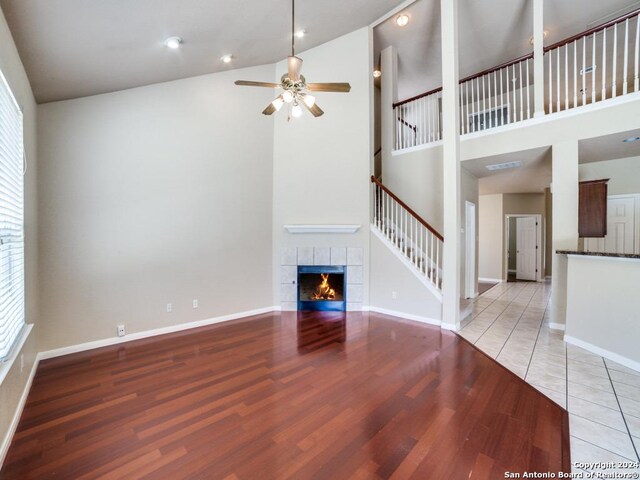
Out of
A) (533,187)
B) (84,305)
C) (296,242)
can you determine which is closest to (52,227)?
(84,305)

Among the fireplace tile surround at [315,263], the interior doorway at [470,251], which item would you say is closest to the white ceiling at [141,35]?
the fireplace tile surround at [315,263]

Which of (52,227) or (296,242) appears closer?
(52,227)

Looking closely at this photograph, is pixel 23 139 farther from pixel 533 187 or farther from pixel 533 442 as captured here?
pixel 533 187

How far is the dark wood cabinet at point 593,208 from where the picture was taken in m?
3.35

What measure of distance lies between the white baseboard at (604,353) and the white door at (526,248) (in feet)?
20.0

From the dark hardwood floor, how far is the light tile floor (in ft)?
0.45

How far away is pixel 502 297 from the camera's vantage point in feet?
19.7

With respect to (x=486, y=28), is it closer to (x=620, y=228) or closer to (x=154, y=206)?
(x=620, y=228)

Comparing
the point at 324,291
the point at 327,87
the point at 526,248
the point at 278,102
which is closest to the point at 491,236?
the point at 526,248

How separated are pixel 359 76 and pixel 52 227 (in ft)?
15.5

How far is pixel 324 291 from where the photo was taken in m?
4.95

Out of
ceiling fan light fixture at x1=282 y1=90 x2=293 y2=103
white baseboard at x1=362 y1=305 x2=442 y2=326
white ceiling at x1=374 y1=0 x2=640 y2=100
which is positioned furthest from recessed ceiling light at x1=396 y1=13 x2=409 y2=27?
white baseboard at x1=362 y1=305 x2=442 y2=326

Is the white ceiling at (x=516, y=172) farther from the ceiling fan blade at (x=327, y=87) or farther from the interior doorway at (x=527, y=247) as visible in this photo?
the ceiling fan blade at (x=327, y=87)

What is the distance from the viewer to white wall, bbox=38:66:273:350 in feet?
9.86
